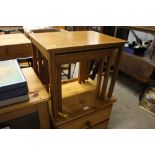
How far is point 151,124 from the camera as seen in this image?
152 cm

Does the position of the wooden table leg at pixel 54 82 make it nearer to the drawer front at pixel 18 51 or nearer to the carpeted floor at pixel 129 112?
the drawer front at pixel 18 51

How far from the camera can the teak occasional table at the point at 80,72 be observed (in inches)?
32.1

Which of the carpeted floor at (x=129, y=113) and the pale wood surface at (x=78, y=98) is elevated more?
the pale wood surface at (x=78, y=98)

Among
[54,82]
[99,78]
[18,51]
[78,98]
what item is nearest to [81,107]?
[78,98]

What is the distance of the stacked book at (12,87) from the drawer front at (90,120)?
0.43 m

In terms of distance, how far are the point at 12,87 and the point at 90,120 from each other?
72cm

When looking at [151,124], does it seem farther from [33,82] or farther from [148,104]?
[33,82]

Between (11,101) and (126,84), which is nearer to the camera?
(11,101)

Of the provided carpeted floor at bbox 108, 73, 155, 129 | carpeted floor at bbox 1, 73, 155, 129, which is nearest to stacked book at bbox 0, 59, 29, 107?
carpeted floor at bbox 1, 73, 155, 129

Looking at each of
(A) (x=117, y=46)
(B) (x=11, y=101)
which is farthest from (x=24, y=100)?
(A) (x=117, y=46)

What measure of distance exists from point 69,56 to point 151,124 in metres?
1.26

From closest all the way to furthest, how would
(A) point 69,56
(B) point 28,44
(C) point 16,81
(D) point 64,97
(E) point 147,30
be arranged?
(C) point 16,81 < (A) point 69,56 < (D) point 64,97 < (B) point 28,44 < (E) point 147,30

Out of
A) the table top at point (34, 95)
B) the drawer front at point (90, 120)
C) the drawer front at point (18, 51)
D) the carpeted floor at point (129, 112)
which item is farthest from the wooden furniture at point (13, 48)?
the carpeted floor at point (129, 112)

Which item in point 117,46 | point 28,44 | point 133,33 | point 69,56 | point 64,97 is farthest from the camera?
point 133,33
